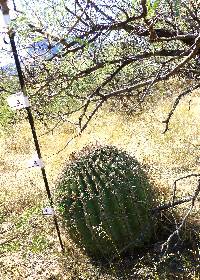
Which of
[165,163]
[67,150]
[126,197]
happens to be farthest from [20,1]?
[67,150]

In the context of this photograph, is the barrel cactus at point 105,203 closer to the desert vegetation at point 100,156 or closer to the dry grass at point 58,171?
the desert vegetation at point 100,156

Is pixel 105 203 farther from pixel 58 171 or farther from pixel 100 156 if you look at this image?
pixel 58 171

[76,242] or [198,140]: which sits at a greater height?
[198,140]

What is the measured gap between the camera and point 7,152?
9.64m

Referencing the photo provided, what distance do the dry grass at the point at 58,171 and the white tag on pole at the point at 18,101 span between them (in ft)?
2.72

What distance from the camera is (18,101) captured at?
12.8ft

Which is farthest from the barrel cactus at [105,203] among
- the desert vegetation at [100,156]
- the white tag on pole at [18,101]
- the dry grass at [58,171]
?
the white tag on pole at [18,101]

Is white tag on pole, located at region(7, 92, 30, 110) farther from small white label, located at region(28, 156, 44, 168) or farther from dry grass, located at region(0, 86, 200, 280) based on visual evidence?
dry grass, located at region(0, 86, 200, 280)

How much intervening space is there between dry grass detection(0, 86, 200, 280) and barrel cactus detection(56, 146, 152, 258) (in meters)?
0.24

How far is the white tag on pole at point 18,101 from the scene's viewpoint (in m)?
3.88

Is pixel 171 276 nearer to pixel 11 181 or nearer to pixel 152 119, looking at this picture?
pixel 11 181

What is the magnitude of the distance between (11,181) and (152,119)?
3339 mm

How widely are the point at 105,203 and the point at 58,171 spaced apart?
11.0 feet

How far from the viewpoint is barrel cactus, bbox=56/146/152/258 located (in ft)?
12.4
